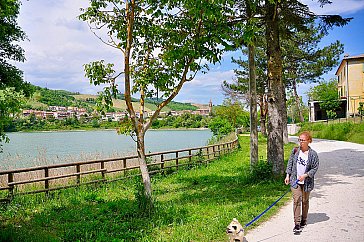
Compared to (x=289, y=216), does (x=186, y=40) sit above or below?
above

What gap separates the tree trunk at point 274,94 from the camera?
10867 mm

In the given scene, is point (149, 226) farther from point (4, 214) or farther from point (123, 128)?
point (4, 214)

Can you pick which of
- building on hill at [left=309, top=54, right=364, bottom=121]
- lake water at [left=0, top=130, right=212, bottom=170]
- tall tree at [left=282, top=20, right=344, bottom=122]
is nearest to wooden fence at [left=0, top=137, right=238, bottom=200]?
lake water at [left=0, top=130, right=212, bottom=170]

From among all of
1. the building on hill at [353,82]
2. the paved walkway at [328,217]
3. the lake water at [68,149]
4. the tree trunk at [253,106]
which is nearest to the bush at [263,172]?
the paved walkway at [328,217]

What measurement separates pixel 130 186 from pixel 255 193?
4817 mm

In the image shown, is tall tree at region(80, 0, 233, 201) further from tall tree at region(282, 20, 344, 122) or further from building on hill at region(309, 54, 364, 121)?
building on hill at region(309, 54, 364, 121)

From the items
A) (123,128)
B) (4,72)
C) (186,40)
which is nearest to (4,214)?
(123,128)

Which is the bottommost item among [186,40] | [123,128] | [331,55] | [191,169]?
[191,169]

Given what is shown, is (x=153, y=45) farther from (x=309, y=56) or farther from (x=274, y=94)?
(x=309, y=56)

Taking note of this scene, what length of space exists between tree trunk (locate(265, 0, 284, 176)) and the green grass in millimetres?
768

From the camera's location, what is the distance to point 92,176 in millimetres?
12453

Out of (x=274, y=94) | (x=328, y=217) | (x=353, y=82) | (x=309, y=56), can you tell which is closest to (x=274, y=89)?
(x=274, y=94)

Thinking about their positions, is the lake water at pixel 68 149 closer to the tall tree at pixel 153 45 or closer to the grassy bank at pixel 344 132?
the tall tree at pixel 153 45

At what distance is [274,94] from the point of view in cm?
1094
